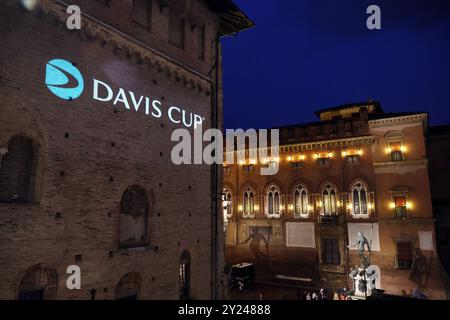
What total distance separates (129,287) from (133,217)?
7.93 ft

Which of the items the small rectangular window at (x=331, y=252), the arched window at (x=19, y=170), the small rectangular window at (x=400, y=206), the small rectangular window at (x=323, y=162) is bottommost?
the small rectangular window at (x=331, y=252)

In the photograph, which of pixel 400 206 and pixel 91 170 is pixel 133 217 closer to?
pixel 91 170

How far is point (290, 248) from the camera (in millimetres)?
29062

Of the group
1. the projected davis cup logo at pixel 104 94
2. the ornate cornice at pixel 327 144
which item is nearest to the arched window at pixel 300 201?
the ornate cornice at pixel 327 144

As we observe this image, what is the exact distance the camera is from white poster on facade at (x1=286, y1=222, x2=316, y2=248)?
28413 millimetres

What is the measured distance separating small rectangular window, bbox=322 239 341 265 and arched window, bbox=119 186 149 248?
19522 millimetres

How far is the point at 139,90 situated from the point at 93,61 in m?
2.04

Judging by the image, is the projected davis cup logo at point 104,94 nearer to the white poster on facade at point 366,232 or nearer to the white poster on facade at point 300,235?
the white poster on facade at point 300,235

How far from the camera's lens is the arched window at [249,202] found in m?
31.6

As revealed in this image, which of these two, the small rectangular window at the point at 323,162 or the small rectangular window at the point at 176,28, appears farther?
the small rectangular window at the point at 323,162

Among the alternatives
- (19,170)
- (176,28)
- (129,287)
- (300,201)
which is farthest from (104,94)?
(300,201)

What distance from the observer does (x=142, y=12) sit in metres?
13.5

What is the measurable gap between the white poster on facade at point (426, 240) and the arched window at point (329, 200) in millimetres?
6423
